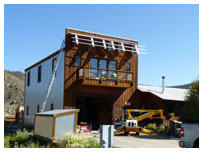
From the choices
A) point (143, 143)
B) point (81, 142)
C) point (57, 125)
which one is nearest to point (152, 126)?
point (143, 143)

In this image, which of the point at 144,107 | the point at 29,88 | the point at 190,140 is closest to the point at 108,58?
the point at 144,107

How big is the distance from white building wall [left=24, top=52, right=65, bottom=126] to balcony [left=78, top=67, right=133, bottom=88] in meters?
2.11

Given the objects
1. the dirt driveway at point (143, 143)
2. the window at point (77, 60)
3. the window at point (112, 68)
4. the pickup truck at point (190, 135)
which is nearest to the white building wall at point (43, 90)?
the window at point (77, 60)

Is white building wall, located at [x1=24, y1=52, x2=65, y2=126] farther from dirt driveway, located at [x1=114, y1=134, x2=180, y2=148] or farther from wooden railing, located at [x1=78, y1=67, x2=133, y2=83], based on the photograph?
dirt driveway, located at [x1=114, y1=134, x2=180, y2=148]

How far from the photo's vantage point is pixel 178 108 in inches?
1113

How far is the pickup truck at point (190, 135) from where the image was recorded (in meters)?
10.9

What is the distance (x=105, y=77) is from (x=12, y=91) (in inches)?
2387

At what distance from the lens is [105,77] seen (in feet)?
82.0

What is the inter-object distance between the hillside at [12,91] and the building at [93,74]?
4563cm

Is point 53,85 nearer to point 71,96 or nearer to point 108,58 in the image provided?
point 71,96

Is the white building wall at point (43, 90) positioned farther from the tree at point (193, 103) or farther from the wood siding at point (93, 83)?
the tree at point (193, 103)

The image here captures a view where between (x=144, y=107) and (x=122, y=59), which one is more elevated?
(x=122, y=59)
